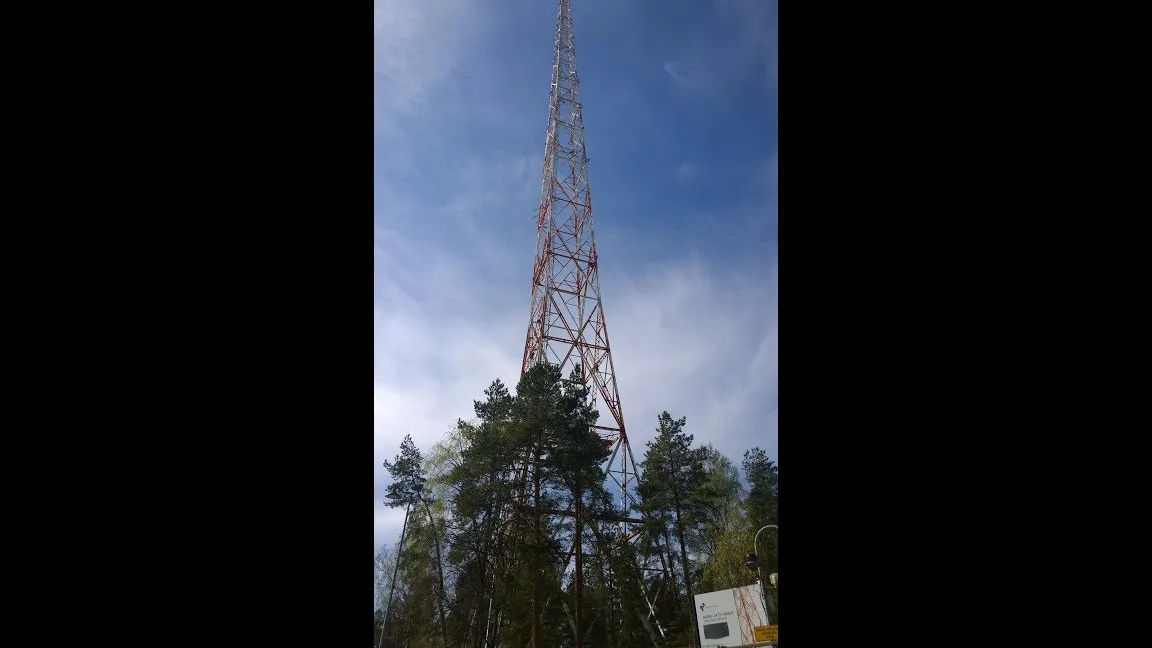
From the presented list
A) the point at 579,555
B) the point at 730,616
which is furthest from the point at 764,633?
the point at 579,555

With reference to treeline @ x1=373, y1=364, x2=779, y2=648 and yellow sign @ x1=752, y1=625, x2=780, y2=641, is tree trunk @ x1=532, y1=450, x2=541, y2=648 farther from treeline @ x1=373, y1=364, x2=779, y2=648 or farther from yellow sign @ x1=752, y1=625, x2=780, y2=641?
yellow sign @ x1=752, y1=625, x2=780, y2=641

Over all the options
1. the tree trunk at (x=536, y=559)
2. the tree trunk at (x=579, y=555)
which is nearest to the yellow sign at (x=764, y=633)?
the tree trunk at (x=536, y=559)

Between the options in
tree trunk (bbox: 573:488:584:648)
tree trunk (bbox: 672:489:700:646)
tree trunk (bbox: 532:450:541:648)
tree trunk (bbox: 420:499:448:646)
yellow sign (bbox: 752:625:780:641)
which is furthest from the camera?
tree trunk (bbox: 672:489:700:646)

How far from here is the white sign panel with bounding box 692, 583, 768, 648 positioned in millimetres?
15469

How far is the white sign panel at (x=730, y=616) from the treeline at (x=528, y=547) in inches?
90.6

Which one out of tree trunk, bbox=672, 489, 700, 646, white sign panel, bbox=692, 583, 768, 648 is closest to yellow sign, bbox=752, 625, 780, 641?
white sign panel, bbox=692, 583, 768, 648

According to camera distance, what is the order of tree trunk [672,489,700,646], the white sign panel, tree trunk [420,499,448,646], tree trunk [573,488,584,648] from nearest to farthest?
the white sign panel
tree trunk [573,488,584,648]
tree trunk [420,499,448,646]
tree trunk [672,489,700,646]

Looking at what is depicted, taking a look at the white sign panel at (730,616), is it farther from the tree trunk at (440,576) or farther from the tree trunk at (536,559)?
the tree trunk at (440,576)

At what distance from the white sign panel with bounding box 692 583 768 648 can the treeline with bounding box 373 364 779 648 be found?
2.30m

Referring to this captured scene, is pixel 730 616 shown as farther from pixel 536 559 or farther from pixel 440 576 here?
pixel 440 576
